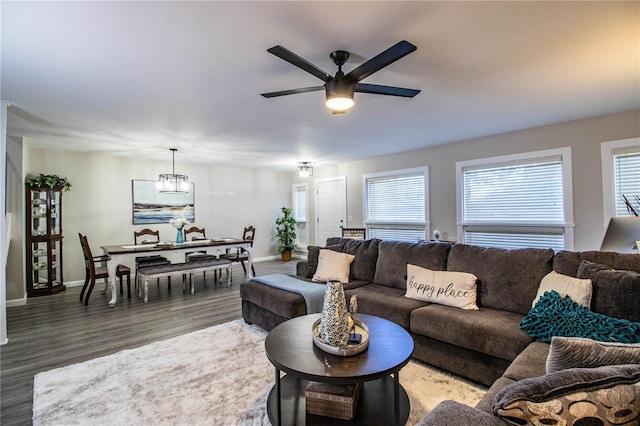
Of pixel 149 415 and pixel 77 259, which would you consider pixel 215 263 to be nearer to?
pixel 77 259

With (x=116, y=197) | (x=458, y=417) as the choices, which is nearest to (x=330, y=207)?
(x=116, y=197)

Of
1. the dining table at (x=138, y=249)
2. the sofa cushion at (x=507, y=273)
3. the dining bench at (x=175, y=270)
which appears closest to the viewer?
the sofa cushion at (x=507, y=273)

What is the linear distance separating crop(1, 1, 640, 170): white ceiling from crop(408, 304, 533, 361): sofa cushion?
2007 millimetres

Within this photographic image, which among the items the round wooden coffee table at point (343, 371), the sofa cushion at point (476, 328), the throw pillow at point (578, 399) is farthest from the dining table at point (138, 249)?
the throw pillow at point (578, 399)

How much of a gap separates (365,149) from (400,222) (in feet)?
5.43

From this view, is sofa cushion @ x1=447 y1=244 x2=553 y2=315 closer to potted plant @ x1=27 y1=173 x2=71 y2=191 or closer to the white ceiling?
the white ceiling

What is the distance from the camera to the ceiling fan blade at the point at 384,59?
1.75m

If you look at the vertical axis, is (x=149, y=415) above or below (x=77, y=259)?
below

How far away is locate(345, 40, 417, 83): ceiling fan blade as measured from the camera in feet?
5.75

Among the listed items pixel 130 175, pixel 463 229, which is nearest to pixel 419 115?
pixel 463 229

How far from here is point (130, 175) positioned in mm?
6137

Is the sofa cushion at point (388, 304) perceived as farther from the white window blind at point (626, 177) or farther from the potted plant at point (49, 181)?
the potted plant at point (49, 181)

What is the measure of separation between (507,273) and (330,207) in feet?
17.3

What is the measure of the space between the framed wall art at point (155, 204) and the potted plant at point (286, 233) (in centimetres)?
238
